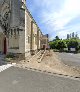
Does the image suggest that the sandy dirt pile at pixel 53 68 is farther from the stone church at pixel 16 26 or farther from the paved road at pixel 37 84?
the stone church at pixel 16 26

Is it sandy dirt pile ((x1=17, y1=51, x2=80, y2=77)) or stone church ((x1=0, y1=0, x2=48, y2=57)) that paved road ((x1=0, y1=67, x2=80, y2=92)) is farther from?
stone church ((x1=0, y1=0, x2=48, y2=57))

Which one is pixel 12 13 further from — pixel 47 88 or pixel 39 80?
pixel 47 88

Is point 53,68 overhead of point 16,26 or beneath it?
beneath

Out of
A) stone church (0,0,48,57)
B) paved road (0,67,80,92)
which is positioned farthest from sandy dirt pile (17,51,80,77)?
stone church (0,0,48,57)

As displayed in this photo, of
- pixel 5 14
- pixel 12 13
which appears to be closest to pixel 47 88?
pixel 12 13

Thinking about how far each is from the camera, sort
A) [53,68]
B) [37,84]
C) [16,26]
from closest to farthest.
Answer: [37,84] < [53,68] < [16,26]

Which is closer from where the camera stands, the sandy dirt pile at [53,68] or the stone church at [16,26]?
the sandy dirt pile at [53,68]

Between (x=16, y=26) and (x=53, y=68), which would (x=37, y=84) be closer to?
(x=53, y=68)

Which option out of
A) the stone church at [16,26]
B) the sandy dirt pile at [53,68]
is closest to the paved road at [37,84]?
the sandy dirt pile at [53,68]

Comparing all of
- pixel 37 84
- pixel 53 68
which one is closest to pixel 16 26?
pixel 53 68

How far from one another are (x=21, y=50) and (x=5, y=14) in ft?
17.7

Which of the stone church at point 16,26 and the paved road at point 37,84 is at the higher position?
the stone church at point 16,26

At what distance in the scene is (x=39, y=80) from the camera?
391 inches

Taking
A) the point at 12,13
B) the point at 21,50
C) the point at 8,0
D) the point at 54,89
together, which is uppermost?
the point at 8,0
